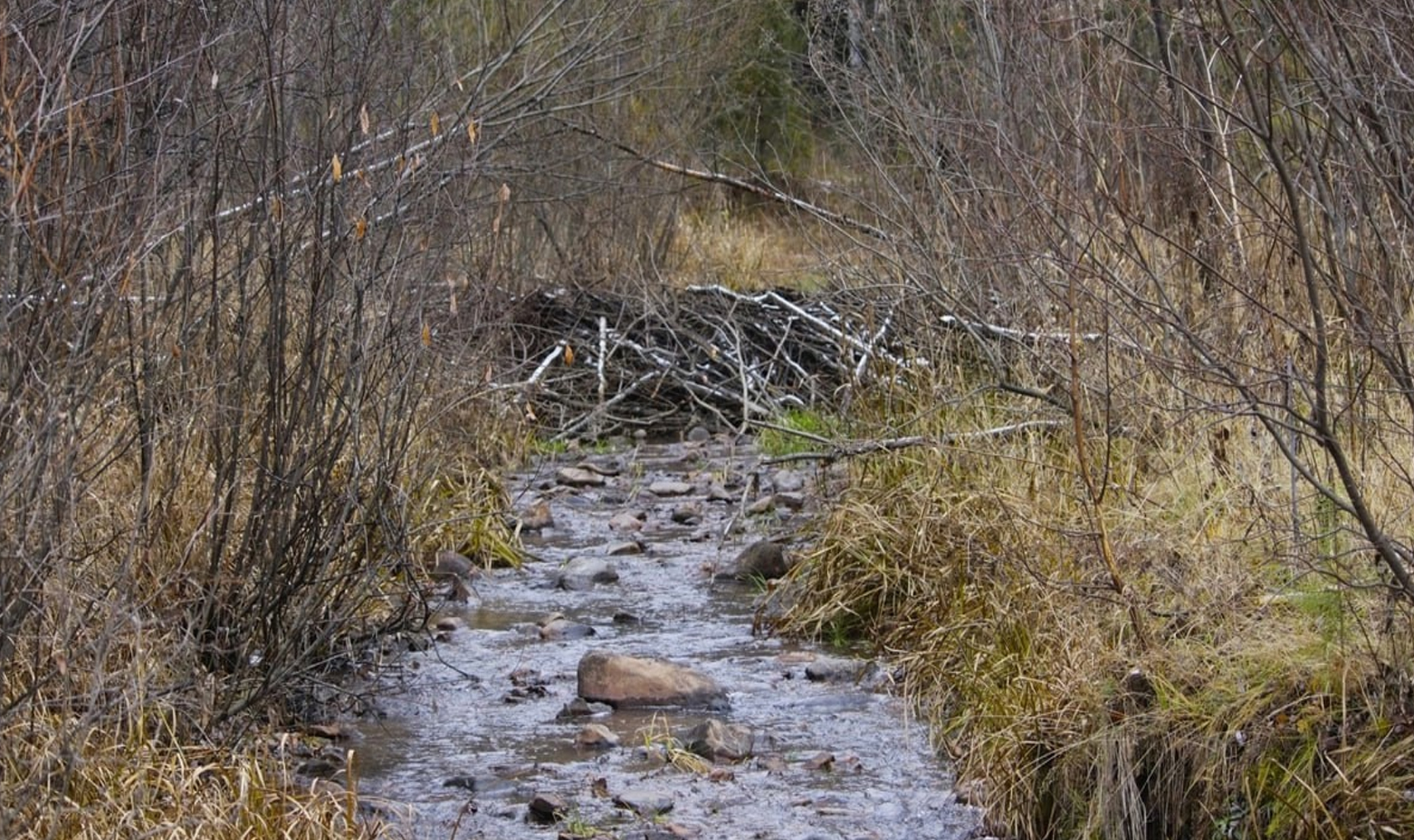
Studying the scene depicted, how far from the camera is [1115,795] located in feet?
15.4

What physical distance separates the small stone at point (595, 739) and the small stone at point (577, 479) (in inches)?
197

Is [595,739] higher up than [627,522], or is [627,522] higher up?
[595,739]

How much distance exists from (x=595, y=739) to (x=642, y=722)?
0.29m

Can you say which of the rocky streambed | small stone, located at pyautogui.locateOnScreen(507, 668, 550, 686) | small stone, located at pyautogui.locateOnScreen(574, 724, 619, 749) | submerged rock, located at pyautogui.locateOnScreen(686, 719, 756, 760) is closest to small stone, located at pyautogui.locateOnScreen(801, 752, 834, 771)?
the rocky streambed

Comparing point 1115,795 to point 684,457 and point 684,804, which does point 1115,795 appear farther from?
point 684,457

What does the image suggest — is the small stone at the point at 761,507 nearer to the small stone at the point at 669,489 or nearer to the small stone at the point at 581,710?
the small stone at the point at 669,489

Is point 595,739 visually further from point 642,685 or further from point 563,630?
point 563,630

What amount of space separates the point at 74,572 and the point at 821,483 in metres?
4.49

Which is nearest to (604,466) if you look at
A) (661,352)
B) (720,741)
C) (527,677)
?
(661,352)

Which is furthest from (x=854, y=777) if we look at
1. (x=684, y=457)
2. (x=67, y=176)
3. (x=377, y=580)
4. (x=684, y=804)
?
(x=684, y=457)

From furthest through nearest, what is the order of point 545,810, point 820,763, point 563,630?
point 563,630 → point 820,763 → point 545,810

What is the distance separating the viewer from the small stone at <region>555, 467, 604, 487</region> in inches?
430

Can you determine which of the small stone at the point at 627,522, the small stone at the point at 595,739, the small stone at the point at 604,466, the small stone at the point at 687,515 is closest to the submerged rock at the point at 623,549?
the small stone at the point at 627,522

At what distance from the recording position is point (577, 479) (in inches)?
430
